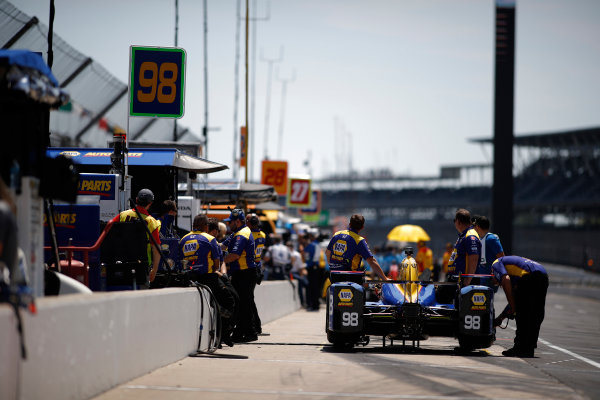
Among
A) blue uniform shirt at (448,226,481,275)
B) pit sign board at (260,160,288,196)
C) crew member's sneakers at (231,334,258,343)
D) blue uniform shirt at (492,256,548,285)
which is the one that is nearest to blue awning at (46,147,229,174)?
crew member's sneakers at (231,334,258,343)

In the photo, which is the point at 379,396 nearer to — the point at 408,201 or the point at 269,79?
the point at 269,79

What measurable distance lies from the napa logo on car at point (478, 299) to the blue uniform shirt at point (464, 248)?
2.41 feet

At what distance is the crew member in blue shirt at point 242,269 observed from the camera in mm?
13227

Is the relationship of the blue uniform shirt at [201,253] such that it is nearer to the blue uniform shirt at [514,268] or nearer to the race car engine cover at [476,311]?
the race car engine cover at [476,311]

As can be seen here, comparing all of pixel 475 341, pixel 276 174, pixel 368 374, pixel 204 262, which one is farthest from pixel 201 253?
pixel 276 174

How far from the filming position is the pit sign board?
34.3 metres

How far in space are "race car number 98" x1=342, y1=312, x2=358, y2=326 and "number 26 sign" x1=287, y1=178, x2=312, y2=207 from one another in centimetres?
2585

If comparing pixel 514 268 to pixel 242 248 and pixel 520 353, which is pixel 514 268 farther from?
pixel 242 248

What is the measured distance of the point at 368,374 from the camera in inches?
363

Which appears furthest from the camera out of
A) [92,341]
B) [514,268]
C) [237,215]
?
[237,215]

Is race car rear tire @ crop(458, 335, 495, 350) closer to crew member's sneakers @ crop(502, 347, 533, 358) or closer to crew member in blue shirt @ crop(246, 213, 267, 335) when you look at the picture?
crew member's sneakers @ crop(502, 347, 533, 358)

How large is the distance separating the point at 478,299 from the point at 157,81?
20.1 feet

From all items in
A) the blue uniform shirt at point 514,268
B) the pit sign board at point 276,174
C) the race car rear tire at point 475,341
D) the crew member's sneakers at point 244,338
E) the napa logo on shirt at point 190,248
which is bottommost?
the crew member's sneakers at point 244,338

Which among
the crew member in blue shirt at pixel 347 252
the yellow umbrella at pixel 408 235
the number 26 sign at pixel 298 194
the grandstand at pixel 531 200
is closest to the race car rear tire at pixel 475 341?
the crew member in blue shirt at pixel 347 252
